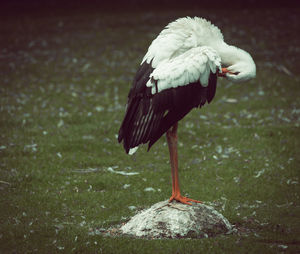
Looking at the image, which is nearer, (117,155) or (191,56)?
(191,56)

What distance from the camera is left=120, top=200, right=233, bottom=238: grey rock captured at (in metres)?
7.07

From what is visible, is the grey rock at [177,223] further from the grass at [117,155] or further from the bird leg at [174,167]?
the grass at [117,155]

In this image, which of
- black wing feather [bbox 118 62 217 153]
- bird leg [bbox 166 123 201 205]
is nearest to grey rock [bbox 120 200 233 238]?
bird leg [bbox 166 123 201 205]

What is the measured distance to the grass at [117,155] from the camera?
7254 millimetres

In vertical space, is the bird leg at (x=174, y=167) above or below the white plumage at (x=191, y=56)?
below

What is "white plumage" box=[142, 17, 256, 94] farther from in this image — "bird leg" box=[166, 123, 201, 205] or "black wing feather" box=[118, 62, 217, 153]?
"bird leg" box=[166, 123, 201, 205]

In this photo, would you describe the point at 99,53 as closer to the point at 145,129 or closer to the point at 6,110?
the point at 6,110

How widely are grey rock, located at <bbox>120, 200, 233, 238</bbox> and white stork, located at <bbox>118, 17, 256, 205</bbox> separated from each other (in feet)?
0.77

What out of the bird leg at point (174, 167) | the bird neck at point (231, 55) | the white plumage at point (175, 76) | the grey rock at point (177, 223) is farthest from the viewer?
the bird neck at point (231, 55)

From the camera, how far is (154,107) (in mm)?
7254

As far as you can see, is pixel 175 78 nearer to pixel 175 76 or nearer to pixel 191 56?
pixel 175 76

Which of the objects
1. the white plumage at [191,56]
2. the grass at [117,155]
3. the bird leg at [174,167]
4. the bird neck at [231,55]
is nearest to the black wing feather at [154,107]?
the white plumage at [191,56]

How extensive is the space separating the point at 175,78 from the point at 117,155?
4188mm

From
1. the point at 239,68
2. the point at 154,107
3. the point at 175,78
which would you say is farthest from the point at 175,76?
the point at 239,68
